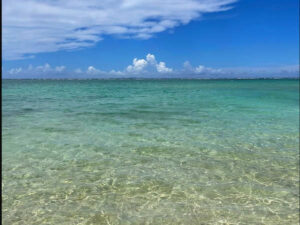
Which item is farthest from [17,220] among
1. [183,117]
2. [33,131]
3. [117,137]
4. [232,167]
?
[183,117]

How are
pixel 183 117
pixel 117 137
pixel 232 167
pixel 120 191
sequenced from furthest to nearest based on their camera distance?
pixel 183 117 → pixel 117 137 → pixel 232 167 → pixel 120 191

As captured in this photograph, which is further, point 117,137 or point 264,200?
point 117,137

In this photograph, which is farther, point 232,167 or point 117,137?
point 117,137

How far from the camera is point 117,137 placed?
12000 millimetres

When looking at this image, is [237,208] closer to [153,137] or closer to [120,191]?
[120,191]

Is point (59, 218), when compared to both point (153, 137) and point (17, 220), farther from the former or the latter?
point (153, 137)

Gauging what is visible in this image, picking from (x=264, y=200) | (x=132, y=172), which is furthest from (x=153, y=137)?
(x=264, y=200)

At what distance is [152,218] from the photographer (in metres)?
5.72

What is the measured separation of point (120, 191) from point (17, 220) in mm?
2229

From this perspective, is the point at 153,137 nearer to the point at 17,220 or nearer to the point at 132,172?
the point at 132,172

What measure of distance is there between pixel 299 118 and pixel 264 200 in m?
13.2

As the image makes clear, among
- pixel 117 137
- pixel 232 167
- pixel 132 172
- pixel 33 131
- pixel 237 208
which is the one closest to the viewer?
pixel 237 208

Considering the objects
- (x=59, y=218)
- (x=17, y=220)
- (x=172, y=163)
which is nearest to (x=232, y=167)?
(x=172, y=163)

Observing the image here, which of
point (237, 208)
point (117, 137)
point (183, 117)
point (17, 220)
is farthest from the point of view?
point (183, 117)
